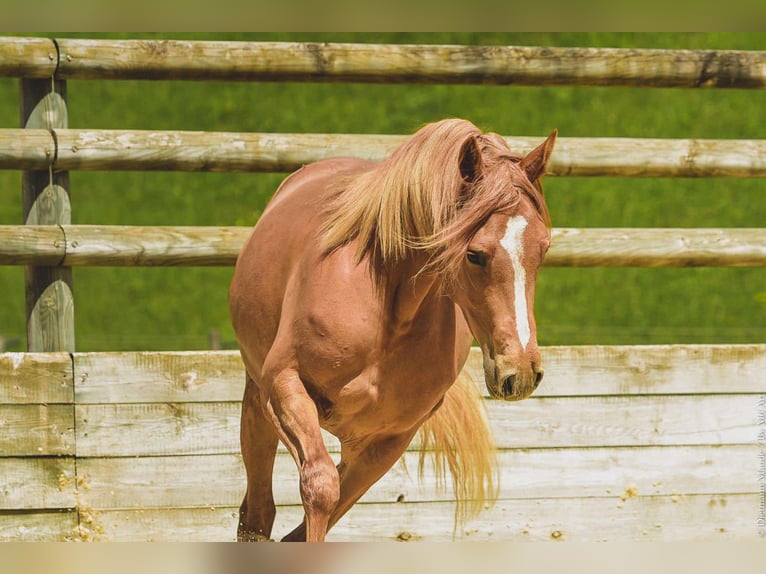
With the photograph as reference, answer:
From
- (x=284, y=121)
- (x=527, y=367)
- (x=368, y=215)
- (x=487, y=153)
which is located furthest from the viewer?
(x=284, y=121)

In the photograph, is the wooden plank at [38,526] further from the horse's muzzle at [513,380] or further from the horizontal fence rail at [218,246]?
the horse's muzzle at [513,380]

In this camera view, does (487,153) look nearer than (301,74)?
Yes

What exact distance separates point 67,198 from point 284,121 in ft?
10.6

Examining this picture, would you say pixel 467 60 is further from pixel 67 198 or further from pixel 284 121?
pixel 284 121

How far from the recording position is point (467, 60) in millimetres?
3926

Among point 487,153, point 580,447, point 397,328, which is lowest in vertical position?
point 580,447

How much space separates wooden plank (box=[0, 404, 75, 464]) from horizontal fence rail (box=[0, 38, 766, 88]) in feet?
4.13

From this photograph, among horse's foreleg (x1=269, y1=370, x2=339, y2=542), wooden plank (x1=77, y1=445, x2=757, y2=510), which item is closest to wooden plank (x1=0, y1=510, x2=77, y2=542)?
wooden plank (x1=77, y1=445, x2=757, y2=510)

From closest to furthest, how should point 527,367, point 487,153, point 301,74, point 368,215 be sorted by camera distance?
point 527,367
point 487,153
point 368,215
point 301,74

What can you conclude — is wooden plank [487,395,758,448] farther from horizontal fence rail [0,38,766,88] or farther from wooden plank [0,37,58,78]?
wooden plank [0,37,58,78]

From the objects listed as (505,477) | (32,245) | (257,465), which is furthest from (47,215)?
(505,477)

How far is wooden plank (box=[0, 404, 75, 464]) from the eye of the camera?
11.6 feet

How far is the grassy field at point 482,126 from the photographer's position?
6.75 meters

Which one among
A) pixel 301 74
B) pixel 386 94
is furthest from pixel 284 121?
pixel 301 74
